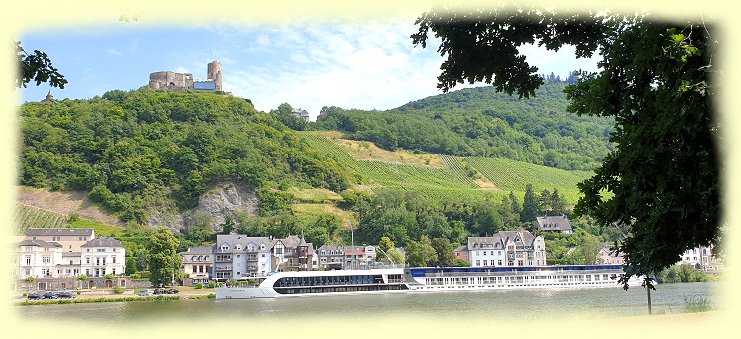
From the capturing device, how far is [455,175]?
134875 mm

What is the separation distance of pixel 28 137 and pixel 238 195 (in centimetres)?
3583

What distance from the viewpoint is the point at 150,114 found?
429 feet

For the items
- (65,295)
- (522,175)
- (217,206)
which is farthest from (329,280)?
(522,175)

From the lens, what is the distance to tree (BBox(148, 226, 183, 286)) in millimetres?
61875

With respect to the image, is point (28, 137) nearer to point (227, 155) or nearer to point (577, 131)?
point (227, 155)

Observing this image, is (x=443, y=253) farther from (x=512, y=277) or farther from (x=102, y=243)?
(x=102, y=243)

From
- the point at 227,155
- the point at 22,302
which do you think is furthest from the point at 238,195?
the point at 22,302

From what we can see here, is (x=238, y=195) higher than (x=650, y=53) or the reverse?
higher

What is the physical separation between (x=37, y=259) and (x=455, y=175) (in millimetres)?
80802

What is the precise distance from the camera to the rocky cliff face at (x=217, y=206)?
97688 mm

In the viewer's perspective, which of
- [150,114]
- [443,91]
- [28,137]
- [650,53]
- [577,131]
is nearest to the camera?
[650,53]

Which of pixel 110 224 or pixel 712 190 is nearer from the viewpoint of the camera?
pixel 712 190

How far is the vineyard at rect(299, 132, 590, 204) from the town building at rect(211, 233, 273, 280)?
38.2 metres

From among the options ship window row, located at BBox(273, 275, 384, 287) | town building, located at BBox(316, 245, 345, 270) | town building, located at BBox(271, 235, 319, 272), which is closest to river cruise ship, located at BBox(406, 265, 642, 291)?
ship window row, located at BBox(273, 275, 384, 287)
